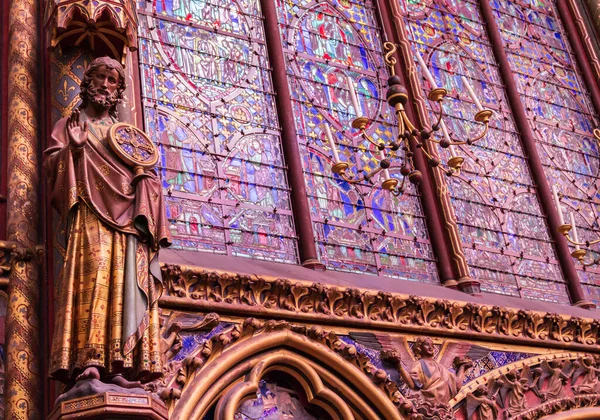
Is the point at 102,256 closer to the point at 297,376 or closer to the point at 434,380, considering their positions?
the point at 297,376

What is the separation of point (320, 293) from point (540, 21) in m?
6.86

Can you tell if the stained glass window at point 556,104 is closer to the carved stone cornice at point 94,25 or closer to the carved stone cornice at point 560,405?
the carved stone cornice at point 560,405

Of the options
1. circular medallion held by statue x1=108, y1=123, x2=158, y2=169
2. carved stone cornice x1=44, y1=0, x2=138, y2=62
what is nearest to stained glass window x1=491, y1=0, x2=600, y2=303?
carved stone cornice x1=44, y1=0, x2=138, y2=62

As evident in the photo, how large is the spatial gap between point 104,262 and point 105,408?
106 cm

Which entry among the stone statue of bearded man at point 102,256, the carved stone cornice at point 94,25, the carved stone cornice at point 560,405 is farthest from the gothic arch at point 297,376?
the carved stone cornice at point 94,25

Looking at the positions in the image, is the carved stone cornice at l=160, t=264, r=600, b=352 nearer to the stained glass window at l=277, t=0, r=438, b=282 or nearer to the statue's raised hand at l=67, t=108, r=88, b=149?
the stained glass window at l=277, t=0, r=438, b=282

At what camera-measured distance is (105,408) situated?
19.2 feet

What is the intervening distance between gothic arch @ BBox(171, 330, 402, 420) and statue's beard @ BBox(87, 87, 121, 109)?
6.84 ft

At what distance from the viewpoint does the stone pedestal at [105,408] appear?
586 centimetres

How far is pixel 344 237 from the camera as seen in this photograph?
9336mm

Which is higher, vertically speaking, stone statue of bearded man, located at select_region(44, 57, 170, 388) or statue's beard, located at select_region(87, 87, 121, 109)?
statue's beard, located at select_region(87, 87, 121, 109)

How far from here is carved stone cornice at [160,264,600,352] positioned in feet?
25.0

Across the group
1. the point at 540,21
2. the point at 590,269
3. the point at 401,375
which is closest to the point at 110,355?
the point at 401,375

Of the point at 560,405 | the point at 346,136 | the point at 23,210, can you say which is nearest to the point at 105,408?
the point at 23,210
